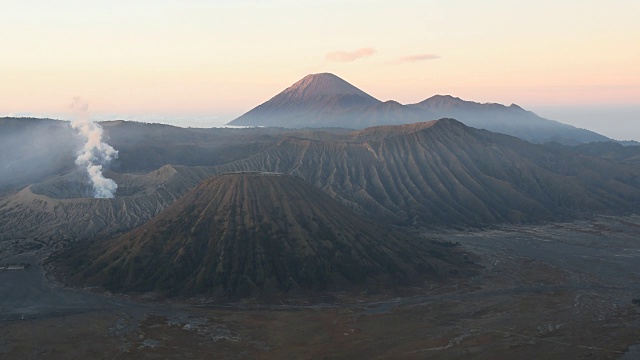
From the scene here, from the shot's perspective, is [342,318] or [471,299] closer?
[342,318]

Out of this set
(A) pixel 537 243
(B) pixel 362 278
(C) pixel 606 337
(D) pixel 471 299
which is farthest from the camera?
(A) pixel 537 243

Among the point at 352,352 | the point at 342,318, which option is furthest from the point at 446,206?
the point at 352,352

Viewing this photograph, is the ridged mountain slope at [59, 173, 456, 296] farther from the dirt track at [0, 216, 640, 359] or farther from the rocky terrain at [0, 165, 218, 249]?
the rocky terrain at [0, 165, 218, 249]

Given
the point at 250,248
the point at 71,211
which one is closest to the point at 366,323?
the point at 250,248

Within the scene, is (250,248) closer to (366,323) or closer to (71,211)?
(366,323)

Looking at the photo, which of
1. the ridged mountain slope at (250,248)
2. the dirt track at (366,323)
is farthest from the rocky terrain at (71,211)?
the dirt track at (366,323)

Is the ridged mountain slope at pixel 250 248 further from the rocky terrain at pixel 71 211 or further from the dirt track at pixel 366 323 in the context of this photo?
the rocky terrain at pixel 71 211

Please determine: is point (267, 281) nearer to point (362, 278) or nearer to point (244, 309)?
point (244, 309)

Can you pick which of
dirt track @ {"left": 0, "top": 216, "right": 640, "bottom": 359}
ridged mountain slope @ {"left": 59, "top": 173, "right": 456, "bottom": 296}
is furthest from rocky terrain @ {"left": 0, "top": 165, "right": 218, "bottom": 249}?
dirt track @ {"left": 0, "top": 216, "right": 640, "bottom": 359}
